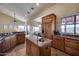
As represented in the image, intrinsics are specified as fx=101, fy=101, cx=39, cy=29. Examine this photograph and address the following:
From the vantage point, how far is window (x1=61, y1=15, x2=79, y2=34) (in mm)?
2586

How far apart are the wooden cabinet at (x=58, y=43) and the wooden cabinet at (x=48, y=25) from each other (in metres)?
0.17

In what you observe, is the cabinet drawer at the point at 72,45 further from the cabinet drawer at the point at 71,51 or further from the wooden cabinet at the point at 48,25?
the wooden cabinet at the point at 48,25

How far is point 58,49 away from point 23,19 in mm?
1218

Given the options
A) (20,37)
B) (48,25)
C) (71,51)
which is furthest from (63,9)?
(20,37)

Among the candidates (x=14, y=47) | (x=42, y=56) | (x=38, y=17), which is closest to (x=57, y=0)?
(x=38, y=17)

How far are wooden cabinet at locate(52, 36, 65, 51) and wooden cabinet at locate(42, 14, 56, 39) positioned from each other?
0.17 metres

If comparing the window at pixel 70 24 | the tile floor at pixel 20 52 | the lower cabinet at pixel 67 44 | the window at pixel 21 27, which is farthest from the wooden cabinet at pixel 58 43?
the window at pixel 21 27

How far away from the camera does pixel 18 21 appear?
2.65 m

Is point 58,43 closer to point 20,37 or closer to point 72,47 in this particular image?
point 72,47

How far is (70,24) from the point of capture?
2.67 metres

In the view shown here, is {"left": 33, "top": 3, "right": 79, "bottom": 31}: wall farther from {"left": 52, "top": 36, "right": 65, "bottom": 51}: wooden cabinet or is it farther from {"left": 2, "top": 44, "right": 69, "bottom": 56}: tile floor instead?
{"left": 2, "top": 44, "right": 69, "bottom": 56}: tile floor

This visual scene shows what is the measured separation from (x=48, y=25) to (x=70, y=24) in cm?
58

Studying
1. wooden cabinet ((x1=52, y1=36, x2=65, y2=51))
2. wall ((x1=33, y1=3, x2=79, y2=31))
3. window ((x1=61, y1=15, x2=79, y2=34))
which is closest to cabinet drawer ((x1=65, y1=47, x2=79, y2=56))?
wooden cabinet ((x1=52, y1=36, x2=65, y2=51))

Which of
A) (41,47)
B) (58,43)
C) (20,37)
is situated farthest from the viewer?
(20,37)
